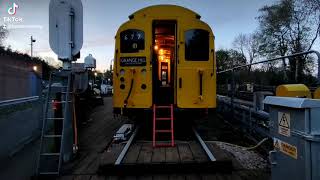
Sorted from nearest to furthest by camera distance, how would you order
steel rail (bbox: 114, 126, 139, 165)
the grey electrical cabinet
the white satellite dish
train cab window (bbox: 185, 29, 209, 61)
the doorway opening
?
the grey electrical cabinet < steel rail (bbox: 114, 126, 139, 165) < the white satellite dish < train cab window (bbox: 185, 29, 209, 61) < the doorway opening

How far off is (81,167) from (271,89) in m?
3.52

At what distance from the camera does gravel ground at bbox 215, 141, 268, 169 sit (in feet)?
19.0

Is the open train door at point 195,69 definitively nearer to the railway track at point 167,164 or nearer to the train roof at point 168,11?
the train roof at point 168,11

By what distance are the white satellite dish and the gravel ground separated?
353 centimetres

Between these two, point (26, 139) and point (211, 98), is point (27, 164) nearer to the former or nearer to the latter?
point (26, 139)

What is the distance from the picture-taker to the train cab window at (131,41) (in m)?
8.80


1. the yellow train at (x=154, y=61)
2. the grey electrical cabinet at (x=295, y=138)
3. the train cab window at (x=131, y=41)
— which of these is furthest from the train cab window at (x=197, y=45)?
the grey electrical cabinet at (x=295, y=138)

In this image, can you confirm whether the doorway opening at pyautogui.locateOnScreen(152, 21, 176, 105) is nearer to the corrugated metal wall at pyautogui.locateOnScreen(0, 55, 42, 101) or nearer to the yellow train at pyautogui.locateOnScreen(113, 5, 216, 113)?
the yellow train at pyautogui.locateOnScreen(113, 5, 216, 113)

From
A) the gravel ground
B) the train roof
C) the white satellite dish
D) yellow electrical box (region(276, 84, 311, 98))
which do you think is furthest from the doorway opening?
yellow electrical box (region(276, 84, 311, 98))

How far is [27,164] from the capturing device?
6160 mm

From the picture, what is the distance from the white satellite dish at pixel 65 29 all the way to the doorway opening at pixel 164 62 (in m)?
3.44

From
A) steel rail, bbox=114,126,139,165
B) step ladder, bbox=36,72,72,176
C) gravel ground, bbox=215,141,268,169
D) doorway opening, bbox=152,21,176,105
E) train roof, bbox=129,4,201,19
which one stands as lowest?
gravel ground, bbox=215,141,268,169

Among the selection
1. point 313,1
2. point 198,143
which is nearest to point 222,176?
point 198,143

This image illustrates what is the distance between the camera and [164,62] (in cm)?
1096
